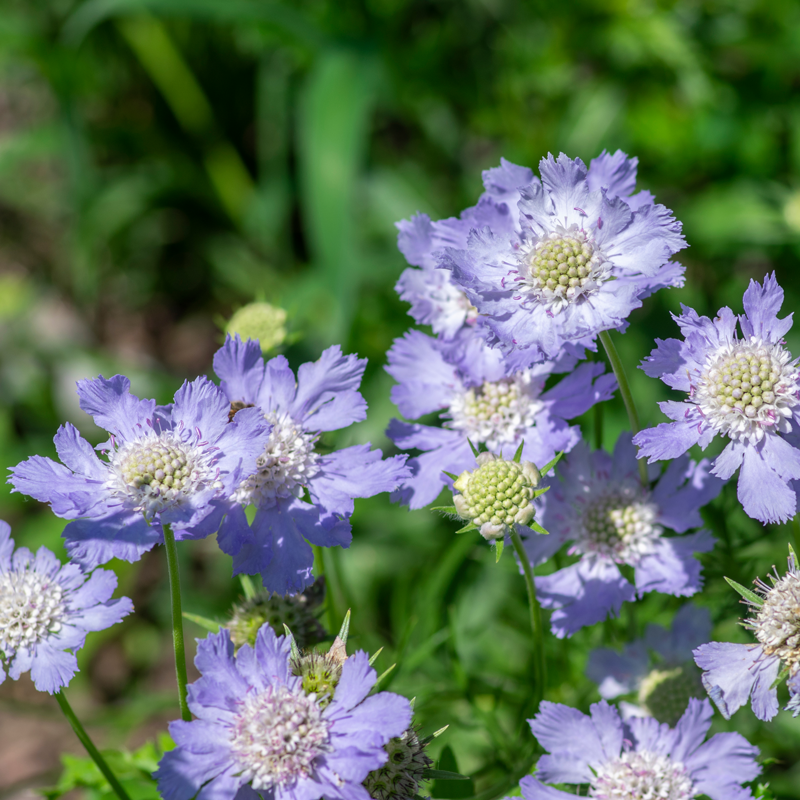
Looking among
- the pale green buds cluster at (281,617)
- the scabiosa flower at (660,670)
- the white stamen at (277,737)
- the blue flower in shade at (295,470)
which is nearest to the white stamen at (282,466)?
the blue flower in shade at (295,470)

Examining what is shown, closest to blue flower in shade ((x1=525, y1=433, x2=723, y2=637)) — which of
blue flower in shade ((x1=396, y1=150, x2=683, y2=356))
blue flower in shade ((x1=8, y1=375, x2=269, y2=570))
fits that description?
blue flower in shade ((x1=396, y1=150, x2=683, y2=356))

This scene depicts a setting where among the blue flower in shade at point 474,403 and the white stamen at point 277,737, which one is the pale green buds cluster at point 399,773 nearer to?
the white stamen at point 277,737

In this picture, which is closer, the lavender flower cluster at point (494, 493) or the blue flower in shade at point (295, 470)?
the lavender flower cluster at point (494, 493)

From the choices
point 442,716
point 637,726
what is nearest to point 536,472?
Result: point 637,726

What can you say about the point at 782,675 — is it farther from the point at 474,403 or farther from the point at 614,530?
the point at 474,403

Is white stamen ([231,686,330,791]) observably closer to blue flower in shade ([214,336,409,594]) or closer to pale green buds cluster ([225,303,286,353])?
blue flower in shade ([214,336,409,594])

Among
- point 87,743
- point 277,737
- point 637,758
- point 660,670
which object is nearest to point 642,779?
point 637,758
